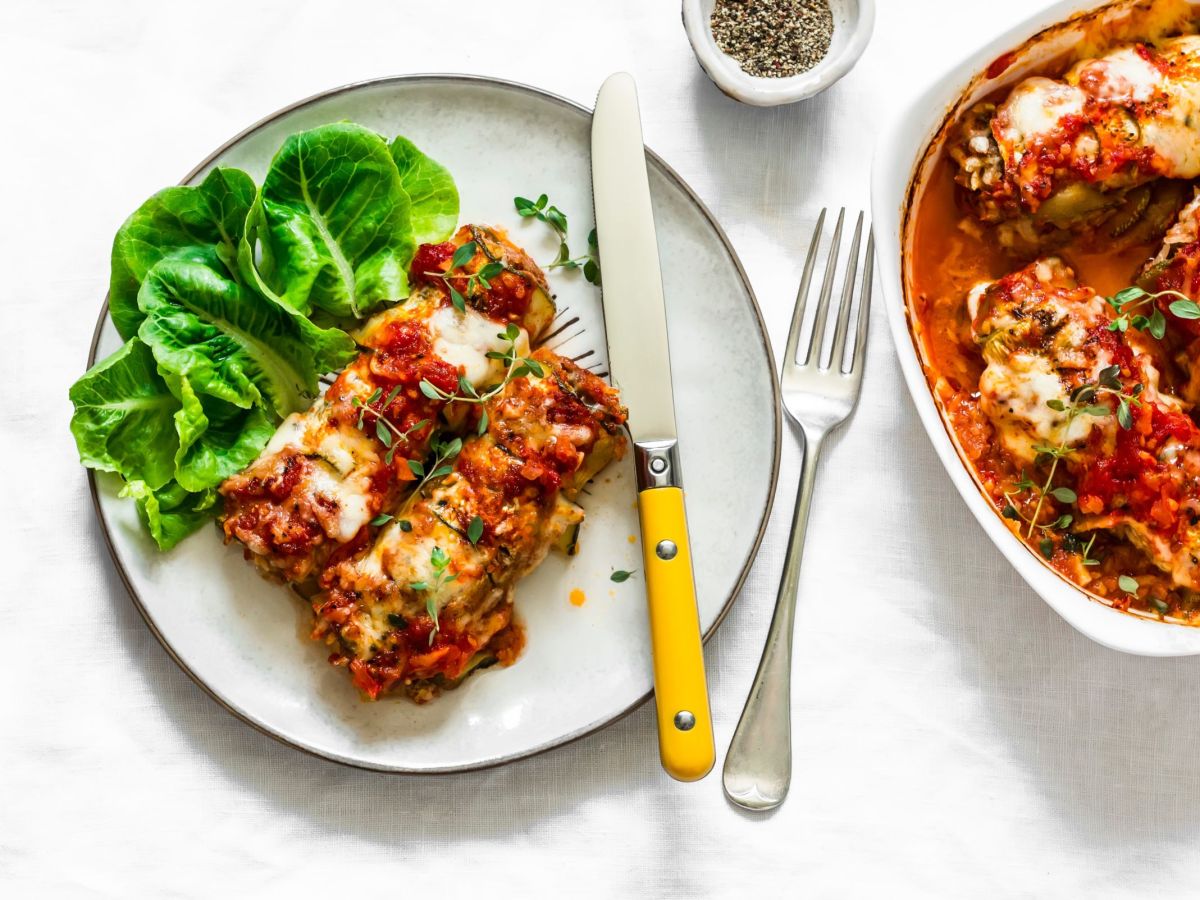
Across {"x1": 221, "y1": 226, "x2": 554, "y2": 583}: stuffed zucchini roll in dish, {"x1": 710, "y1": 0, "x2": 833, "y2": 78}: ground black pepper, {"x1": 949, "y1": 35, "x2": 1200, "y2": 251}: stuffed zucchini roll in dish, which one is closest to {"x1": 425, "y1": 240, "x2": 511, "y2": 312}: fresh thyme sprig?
{"x1": 221, "y1": 226, "x2": 554, "y2": 583}: stuffed zucchini roll in dish

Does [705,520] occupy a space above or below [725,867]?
above

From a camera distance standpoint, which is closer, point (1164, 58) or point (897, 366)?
point (1164, 58)

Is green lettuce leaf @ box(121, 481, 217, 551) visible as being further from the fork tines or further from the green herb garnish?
the fork tines

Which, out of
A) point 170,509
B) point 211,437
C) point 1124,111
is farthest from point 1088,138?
point 170,509

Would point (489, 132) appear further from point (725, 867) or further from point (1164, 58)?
point (725, 867)

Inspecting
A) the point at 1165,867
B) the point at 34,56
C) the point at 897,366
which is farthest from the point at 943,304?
the point at 34,56

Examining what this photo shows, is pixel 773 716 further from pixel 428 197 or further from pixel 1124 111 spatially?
pixel 1124 111
